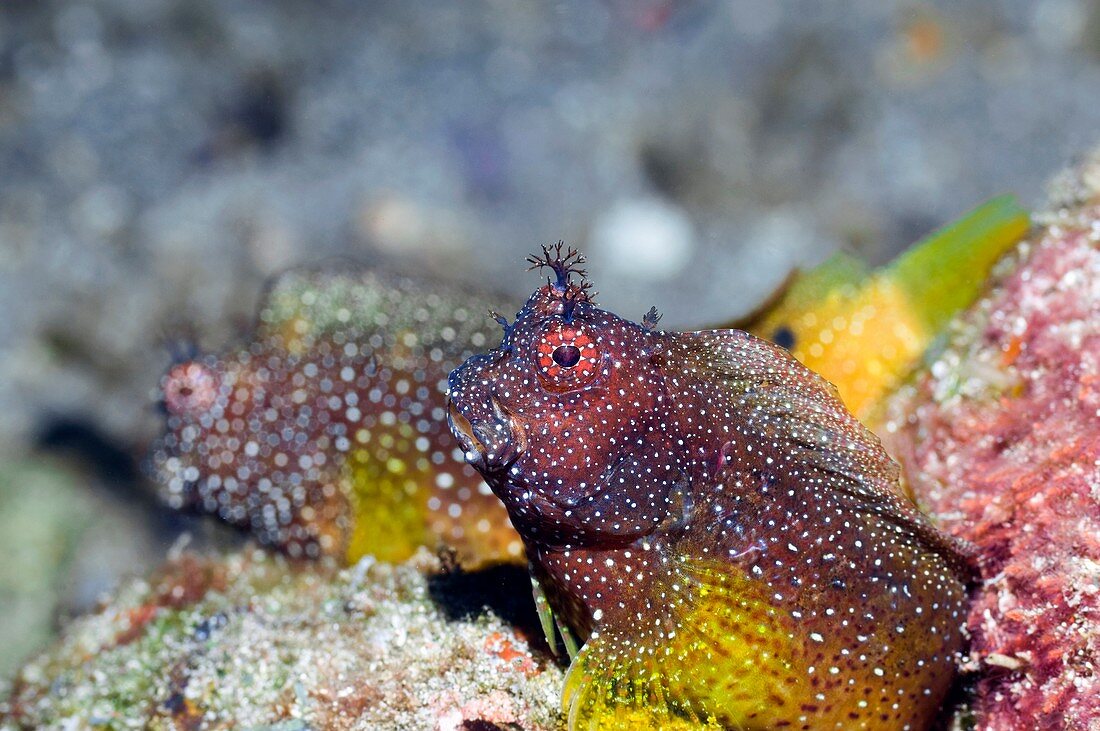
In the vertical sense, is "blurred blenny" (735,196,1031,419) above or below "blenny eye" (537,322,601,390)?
above

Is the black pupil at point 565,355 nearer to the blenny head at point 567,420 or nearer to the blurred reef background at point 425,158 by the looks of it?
the blenny head at point 567,420

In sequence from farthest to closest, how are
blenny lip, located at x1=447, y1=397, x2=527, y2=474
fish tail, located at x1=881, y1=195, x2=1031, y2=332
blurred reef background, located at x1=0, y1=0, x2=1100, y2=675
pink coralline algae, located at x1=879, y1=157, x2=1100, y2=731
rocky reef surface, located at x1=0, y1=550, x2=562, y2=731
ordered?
1. blurred reef background, located at x1=0, y1=0, x2=1100, y2=675
2. fish tail, located at x1=881, y1=195, x2=1031, y2=332
3. rocky reef surface, located at x1=0, y1=550, x2=562, y2=731
4. pink coralline algae, located at x1=879, y1=157, x2=1100, y2=731
5. blenny lip, located at x1=447, y1=397, x2=527, y2=474

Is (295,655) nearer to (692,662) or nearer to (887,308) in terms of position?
(692,662)

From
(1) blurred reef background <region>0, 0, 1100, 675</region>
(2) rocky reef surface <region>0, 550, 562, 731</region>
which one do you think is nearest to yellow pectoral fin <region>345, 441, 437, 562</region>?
(2) rocky reef surface <region>0, 550, 562, 731</region>

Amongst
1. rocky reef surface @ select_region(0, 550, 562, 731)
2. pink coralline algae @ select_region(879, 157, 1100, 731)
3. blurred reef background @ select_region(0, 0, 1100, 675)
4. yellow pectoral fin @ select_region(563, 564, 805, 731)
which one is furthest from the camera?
blurred reef background @ select_region(0, 0, 1100, 675)

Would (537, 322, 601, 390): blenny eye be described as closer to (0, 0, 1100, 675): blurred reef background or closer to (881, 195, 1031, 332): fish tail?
(881, 195, 1031, 332): fish tail

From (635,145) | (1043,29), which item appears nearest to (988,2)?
(1043,29)

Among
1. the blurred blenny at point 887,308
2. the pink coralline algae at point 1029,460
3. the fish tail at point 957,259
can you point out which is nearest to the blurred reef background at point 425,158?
the blurred blenny at point 887,308
